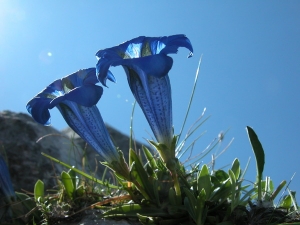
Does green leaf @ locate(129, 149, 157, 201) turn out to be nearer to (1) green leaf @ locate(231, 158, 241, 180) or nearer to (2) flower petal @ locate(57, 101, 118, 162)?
(2) flower petal @ locate(57, 101, 118, 162)

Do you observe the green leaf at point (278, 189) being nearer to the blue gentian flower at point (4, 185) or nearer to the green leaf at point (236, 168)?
the green leaf at point (236, 168)

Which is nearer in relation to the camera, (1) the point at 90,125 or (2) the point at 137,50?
(2) the point at 137,50

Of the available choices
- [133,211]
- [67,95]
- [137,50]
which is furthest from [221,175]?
[67,95]

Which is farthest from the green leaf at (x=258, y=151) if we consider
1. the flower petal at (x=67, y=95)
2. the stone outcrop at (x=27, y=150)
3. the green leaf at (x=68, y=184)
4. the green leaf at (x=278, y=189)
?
the stone outcrop at (x=27, y=150)

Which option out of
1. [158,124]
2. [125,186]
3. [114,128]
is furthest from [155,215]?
[114,128]

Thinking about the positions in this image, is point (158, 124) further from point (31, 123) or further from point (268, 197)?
point (31, 123)

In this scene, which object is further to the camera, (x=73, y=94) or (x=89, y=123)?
(x=89, y=123)

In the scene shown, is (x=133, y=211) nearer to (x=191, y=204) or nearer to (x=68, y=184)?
(x=191, y=204)
